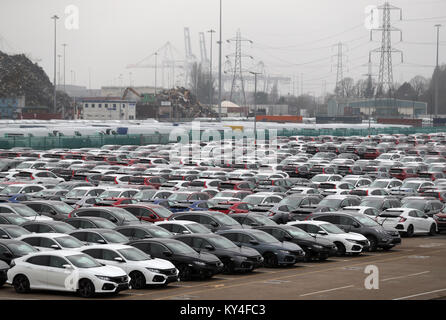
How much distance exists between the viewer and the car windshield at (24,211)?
29.7 m

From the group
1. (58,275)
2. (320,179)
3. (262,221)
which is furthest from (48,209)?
(320,179)

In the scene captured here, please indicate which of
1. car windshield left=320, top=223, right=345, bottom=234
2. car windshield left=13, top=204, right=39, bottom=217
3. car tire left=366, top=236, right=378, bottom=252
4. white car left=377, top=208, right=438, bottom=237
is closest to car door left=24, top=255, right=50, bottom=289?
car windshield left=13, top=204, right=39, bottom=217

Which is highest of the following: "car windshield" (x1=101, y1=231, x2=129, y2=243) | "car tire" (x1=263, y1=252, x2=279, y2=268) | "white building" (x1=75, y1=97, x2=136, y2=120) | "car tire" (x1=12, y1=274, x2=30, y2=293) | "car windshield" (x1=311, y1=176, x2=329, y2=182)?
"white building" (x1=75, y1=97, x2=136, y2=120)

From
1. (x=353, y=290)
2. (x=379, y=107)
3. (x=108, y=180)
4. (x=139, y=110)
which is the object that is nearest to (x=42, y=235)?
(x=353, y=290)

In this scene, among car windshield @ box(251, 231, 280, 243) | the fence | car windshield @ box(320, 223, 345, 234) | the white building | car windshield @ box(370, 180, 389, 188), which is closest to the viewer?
car windshield @ box(251, 231, 280, 243)

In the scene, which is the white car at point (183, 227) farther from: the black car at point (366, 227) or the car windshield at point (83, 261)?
the car windshield at point (83, 261)

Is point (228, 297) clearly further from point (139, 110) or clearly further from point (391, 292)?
point (139, 110)

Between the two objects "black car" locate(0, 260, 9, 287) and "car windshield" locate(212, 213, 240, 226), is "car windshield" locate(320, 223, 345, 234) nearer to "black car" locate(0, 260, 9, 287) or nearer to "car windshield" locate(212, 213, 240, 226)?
"car windshield" locate(212, 213, 240, 226)

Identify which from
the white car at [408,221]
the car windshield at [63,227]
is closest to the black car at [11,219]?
the car windshield at [63,227]

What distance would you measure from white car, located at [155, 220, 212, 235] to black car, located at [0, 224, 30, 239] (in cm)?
473

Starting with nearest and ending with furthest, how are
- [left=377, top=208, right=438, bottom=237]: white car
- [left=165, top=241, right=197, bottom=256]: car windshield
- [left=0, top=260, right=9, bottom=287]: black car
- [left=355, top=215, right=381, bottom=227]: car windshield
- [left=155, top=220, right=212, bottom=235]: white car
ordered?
[left=0, top=260, right=9, bottom=287]: black car → [left=165, top=241, right=197, bottom=256]: car windshield → [left=155, top=220, right=212, bottom=235]: white car → [left=355, top=215, right=381, bottom=227]: car windshield → [left=377, top=208, right=438, bottom=237]: white car

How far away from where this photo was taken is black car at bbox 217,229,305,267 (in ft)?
82.7

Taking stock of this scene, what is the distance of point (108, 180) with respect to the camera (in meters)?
43.2

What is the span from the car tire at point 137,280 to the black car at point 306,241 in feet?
23.0
